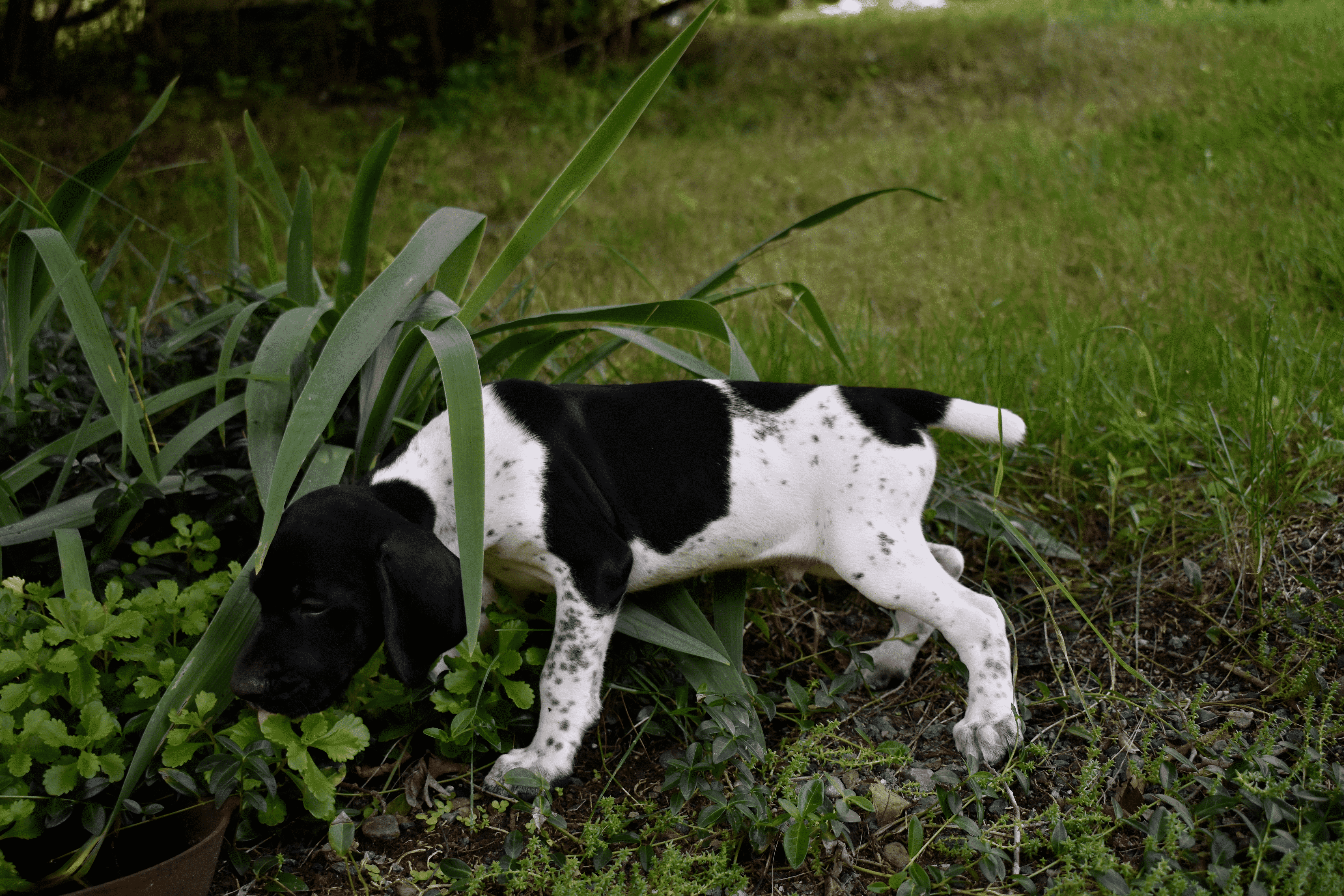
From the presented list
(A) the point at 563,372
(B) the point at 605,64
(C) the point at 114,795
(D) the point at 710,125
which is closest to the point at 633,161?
(D) the point at 710,125

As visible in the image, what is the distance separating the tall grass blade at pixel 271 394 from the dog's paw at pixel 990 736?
1.66 metres

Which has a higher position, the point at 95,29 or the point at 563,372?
the point at 95,29

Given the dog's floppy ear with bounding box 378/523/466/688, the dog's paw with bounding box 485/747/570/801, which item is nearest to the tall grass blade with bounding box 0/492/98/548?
the dog's floppy ear with bounding box 378/523/466/688

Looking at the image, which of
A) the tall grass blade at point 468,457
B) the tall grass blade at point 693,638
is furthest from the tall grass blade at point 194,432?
the tall grass blade at point 693,638

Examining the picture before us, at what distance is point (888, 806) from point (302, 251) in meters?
2.15

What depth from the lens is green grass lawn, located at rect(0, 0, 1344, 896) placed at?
2799 millimetres

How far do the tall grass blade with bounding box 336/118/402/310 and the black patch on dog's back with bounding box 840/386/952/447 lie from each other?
1.44 metres

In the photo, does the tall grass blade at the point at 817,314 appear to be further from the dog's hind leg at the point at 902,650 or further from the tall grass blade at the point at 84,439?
the tall grass blade at the point at 84,439

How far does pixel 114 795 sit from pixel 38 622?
406 mm

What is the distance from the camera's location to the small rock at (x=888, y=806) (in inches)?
79.4

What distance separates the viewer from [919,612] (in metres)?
2.20

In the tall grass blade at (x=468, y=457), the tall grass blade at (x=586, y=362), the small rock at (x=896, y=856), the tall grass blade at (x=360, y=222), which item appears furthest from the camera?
the tall grass blade at (x=586, y=362)

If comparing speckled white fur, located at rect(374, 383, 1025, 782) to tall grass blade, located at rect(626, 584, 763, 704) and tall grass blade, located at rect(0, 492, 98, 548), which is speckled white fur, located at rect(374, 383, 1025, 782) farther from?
tall grass blade, located at rect(0, 492, 98, 548)

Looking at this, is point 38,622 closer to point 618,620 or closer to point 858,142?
point 618,620
